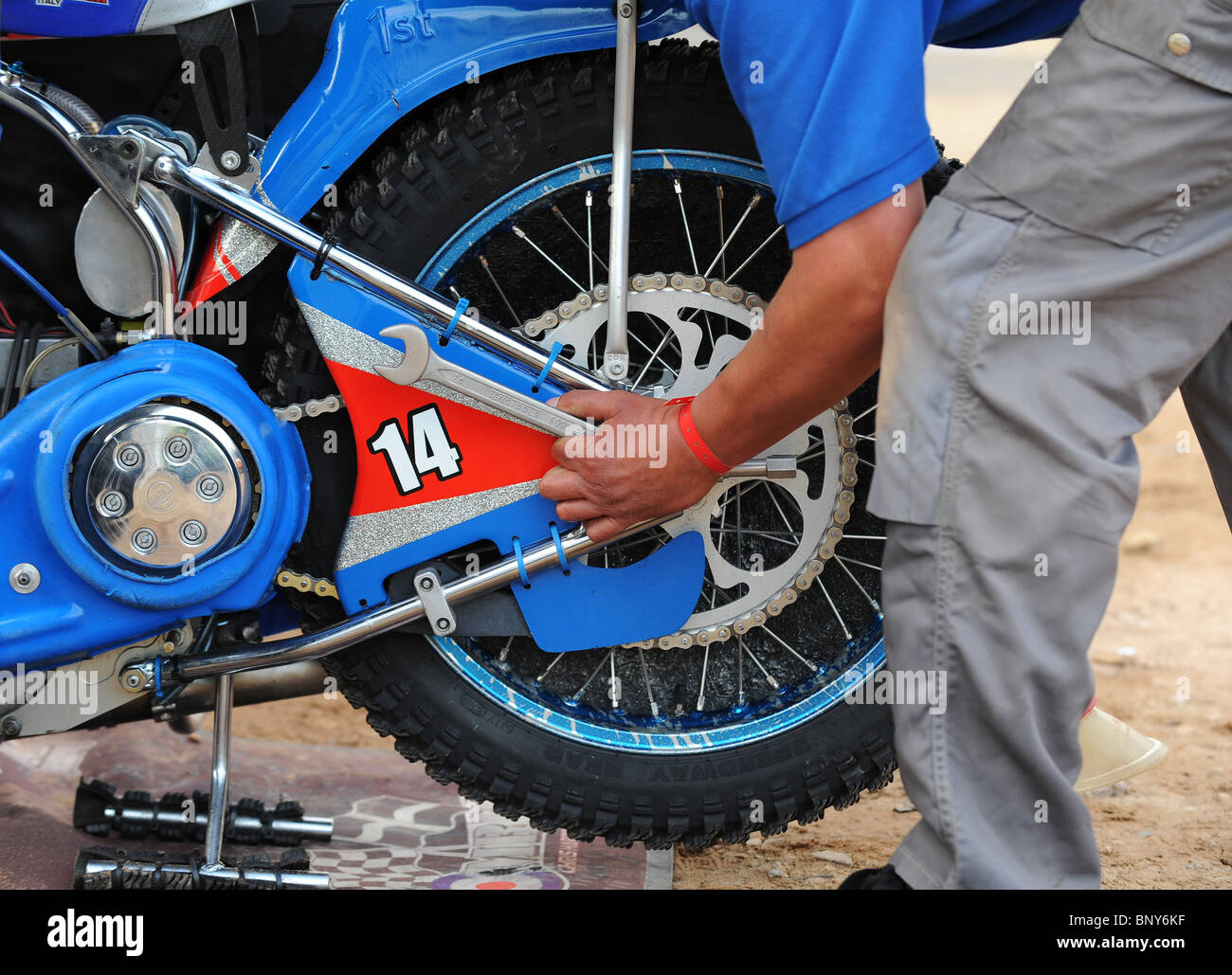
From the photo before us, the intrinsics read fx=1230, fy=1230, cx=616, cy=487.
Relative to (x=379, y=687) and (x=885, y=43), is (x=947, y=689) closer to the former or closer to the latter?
(x=885, y=43)

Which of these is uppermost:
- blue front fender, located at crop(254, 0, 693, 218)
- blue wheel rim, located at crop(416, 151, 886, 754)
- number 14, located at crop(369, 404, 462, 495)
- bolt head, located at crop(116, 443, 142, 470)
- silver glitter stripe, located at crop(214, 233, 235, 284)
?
blue front fender, located at crop(254, 0, 693, 218)

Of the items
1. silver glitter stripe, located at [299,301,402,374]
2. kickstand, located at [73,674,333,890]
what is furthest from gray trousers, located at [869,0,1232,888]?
kickstand, located at [73,674,333,890]

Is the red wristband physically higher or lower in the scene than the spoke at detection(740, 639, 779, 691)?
higher

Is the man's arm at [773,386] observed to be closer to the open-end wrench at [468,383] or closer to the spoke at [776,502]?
the open-end wrench at [468,383]

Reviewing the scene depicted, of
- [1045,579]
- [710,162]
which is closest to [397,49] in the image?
[710,162]

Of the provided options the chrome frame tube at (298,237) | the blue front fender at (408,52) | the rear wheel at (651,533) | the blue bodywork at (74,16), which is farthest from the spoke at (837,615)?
the blue bodywork at (74,16)

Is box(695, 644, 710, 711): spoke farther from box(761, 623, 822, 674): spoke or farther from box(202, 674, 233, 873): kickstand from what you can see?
box(202, 674, 233, 873): kickstand

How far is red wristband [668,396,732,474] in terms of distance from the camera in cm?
165

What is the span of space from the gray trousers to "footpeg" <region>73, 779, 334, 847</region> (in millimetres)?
1190

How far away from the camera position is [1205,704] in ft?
9.91

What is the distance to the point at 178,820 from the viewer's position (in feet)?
6.94

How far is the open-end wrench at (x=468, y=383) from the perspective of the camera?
169cm

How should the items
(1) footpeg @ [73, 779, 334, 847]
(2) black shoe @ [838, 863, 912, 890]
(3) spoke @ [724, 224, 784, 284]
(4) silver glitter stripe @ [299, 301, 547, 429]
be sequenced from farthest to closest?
(1) footpeg @ [73, 779, 334, 847] → (3) spoke @ [724, 224, 784, 284] → (4) silver glitter stripe @ [299, 301, 547, 429] → (2) black shoe @ [838, 863, 912, 890]

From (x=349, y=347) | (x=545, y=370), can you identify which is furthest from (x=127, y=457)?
(x=545, y=370)
